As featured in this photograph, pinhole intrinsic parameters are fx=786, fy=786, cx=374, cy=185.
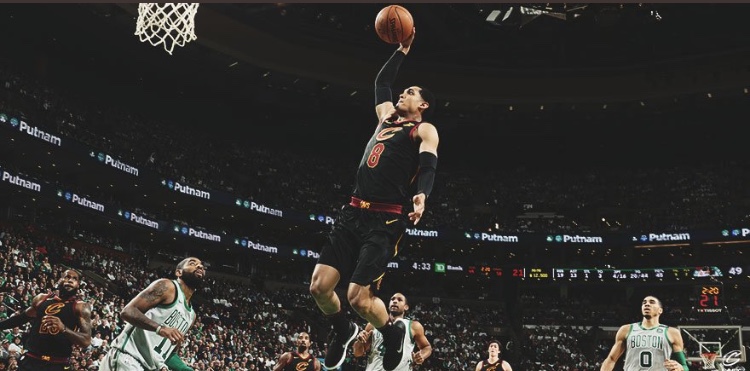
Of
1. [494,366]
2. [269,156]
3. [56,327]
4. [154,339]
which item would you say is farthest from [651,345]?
[269,156]

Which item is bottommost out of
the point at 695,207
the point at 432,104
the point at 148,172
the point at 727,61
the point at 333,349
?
the point at 333,349

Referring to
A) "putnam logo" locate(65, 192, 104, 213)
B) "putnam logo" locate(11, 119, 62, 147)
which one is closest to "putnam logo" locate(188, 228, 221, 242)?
"putnam logo" locate(65, 192, 104, 213)

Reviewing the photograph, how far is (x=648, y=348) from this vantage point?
12078 millimetres

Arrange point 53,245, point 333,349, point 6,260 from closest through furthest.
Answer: point 333,349, point 6,260, point 53,245

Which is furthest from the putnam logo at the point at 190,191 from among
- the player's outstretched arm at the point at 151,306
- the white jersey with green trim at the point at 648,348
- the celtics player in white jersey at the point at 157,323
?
the player's outstretched arm at the point at 151,306

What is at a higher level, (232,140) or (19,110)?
(232,140)

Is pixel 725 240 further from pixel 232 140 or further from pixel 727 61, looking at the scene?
pixel 232 140

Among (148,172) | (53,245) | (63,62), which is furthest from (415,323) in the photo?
(63,62)

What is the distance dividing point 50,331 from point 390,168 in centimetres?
532

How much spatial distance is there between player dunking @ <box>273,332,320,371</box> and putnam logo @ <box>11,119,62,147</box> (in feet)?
72.8

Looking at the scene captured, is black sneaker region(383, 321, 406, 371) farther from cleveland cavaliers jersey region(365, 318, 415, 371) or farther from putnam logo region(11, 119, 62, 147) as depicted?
putnam logo region(11, 119, 62, 147)

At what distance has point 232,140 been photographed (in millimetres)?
49406

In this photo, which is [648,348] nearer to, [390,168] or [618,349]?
[618,349]

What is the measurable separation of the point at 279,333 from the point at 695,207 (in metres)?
28.2
